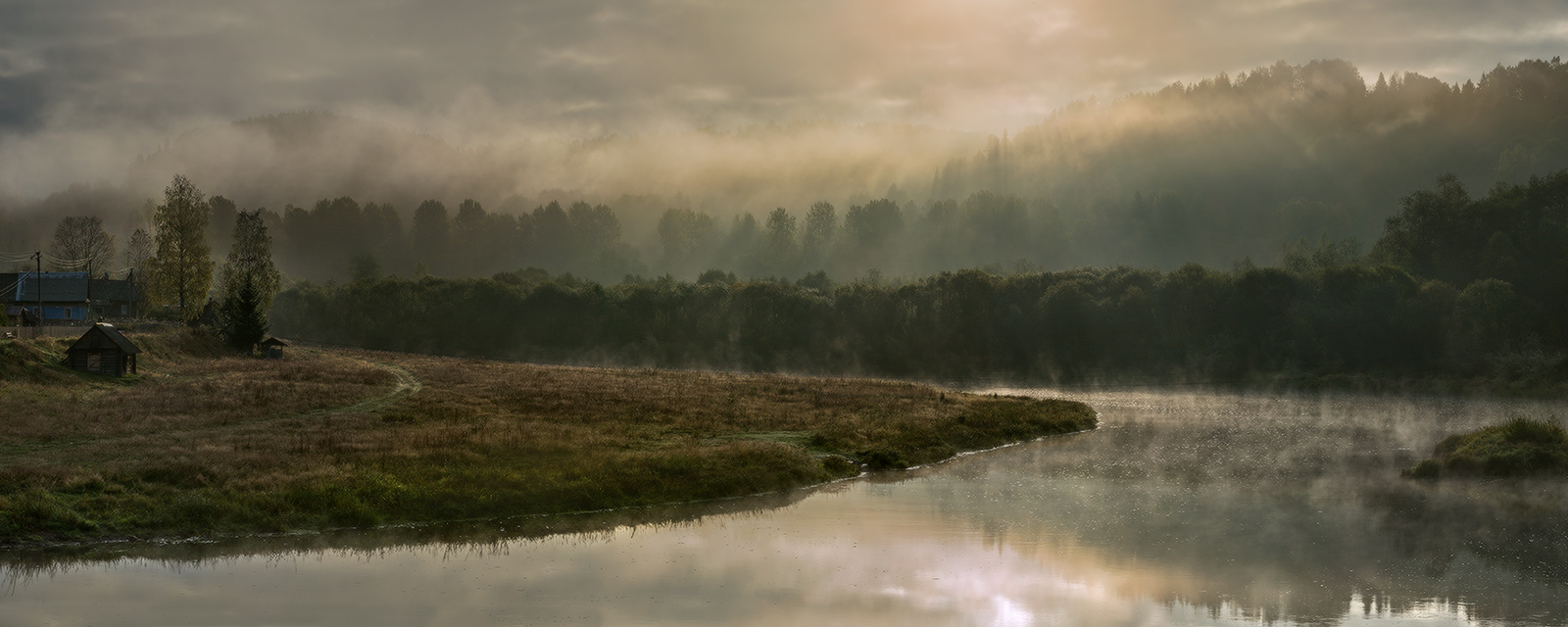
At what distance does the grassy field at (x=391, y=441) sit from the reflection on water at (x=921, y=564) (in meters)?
2.17

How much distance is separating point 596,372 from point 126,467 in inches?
2814

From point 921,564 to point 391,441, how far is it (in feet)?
95.0

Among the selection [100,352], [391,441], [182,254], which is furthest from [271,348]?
[391,441]

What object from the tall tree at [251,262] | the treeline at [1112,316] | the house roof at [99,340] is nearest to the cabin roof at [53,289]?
the tall tree at [251,262]

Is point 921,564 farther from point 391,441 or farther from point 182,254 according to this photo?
point 182,254

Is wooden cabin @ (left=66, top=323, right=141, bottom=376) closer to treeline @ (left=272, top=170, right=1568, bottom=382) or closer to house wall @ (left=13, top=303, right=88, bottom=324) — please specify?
house wall @ (left=13, top=303, right=88, bottom=324)

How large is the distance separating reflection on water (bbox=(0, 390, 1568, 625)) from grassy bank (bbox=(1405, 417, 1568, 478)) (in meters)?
2.16

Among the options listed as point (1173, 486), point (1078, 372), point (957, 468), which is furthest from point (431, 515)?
point (1078, 372)

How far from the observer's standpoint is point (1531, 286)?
465ft

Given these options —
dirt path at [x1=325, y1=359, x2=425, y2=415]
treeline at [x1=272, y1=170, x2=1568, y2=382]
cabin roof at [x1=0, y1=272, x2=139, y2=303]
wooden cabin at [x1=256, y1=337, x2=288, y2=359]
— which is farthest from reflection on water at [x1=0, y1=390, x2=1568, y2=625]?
cabin roof at [x1=0, y1=272, x2=139, y2=303]

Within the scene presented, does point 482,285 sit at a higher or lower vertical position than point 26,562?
higher

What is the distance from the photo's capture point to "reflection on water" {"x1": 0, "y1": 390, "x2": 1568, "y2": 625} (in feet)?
91.3

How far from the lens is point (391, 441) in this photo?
5041cm

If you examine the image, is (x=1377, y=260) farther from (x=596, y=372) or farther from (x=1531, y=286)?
(x=596, y=372)
